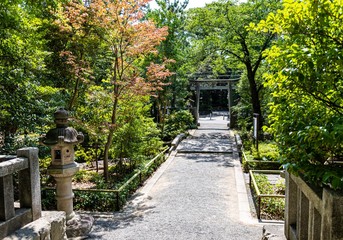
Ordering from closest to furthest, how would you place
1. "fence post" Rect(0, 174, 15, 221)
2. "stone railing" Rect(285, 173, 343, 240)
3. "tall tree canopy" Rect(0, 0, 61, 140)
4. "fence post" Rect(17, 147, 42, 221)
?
1. "stone railing" Rect(285, 173, 343, 240)
2. "fence post" Rect(0, 174, 15, 221)
3. "fence post" Rect(17, 147, 42, 221)
4. "tall tree canopy" Rect(0, 0, 61, 140)

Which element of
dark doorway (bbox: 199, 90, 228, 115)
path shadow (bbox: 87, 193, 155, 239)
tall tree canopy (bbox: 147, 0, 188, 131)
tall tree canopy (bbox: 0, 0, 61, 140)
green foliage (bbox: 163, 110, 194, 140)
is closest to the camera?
path shadow (bbox: 87, 193, 155, 239)

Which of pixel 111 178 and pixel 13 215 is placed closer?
pixel 13 215

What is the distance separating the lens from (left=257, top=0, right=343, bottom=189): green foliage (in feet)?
7.87

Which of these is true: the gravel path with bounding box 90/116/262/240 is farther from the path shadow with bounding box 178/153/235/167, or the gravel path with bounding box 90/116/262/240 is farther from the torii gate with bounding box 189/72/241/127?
the torii gate with bounding box 189/72/241/127

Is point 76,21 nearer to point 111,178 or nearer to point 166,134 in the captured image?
point 111,178

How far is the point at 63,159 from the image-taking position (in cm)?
530

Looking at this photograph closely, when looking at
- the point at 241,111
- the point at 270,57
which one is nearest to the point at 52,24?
the point at 270,57

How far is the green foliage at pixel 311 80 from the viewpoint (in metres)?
2.40

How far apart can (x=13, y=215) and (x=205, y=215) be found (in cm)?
374

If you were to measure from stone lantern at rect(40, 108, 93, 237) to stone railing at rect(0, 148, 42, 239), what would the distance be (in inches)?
58.5

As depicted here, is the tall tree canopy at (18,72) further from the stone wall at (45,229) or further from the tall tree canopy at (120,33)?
the stone wall at (45,229)

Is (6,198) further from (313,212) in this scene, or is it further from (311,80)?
(311,80)

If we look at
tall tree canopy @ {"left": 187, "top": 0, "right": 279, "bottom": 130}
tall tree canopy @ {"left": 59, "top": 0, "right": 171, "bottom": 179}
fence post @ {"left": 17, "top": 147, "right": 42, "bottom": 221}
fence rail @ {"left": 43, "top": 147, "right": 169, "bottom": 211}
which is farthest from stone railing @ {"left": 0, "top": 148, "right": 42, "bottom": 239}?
tall tree canopy @ {"left": 187, "top": 0, "right": 279, "bottom": 130}

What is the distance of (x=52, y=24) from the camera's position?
25.7 ft
